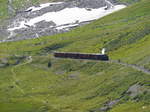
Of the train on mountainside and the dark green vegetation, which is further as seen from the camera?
the train on mountainside

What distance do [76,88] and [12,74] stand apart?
163 feet

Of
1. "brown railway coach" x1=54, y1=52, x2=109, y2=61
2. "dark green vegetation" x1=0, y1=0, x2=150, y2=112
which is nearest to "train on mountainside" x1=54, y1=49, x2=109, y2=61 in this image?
"brown railway coach" x1=54, y1=52, x2=109, y2=61

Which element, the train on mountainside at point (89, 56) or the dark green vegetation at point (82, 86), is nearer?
the dark green vegetation at point (82, 86)

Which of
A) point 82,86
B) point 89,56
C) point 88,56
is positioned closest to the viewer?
point 82,86

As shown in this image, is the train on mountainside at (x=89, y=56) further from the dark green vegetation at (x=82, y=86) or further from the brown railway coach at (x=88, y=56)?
the dark green vegetation at (x=82, y=86)

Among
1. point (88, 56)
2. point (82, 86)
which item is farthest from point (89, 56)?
point (82, 86)

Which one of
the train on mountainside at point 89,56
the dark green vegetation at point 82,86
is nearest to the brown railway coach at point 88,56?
the train on mountainside at point 89,56

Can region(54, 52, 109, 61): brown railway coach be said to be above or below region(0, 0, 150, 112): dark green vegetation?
above

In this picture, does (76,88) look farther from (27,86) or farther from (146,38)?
(146,38)

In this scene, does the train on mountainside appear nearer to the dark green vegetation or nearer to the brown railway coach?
the brown railway coach

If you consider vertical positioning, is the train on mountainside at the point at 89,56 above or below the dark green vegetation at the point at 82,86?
above

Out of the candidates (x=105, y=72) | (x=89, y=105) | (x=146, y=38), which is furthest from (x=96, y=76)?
(x=146, y=38)

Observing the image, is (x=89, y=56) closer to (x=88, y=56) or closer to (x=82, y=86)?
(x=88, y=56)

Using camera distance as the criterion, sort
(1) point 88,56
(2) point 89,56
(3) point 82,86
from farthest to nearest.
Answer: (1) point 88,56 → (2) point 89,56 → (3) point 82,86
